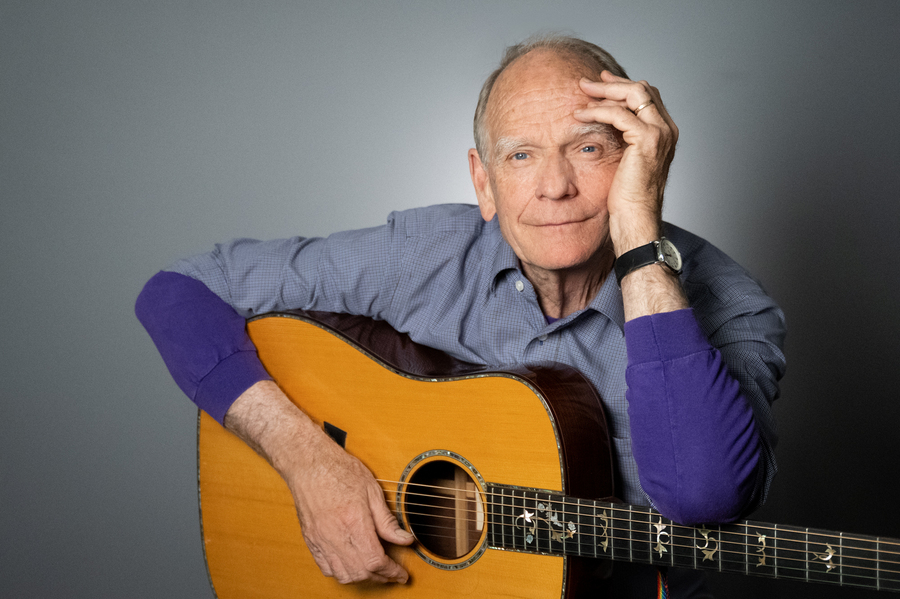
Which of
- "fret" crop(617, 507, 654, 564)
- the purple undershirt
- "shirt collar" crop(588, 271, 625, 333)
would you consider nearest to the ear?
"shirt collar" crop(588, 271, 625, 333)

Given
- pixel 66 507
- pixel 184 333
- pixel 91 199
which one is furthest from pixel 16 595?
pixel 184 333

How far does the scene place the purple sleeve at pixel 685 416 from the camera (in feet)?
4.44

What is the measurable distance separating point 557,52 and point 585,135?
0.25 metres

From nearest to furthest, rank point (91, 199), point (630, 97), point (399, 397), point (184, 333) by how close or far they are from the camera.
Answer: point (630, 97), point (399, 397), point (184, 333), point (91, 199)

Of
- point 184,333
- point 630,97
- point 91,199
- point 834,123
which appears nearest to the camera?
point 630,97

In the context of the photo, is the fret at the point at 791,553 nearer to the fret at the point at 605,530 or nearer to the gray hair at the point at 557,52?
the fret at the point at 605,530

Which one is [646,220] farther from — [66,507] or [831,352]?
[66,507]

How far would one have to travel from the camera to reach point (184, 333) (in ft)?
6.47

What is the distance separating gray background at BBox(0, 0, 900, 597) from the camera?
2670 mm

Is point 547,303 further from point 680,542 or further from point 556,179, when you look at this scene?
point 680,542

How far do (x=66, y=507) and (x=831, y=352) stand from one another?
3.27 meters

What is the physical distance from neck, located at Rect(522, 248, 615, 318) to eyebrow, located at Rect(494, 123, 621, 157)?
277 millimetres

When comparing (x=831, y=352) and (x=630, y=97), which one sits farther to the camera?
(x=831, y=352)

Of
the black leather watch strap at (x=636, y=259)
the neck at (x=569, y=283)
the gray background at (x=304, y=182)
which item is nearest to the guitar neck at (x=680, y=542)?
the black leather watch strap at (x=636, y=259)
